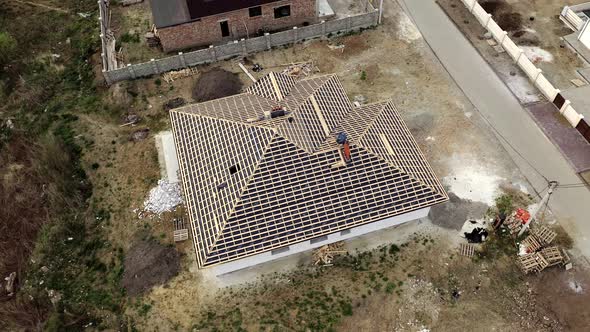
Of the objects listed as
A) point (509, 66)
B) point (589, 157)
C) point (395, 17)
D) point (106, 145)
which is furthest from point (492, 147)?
point (106, 145)

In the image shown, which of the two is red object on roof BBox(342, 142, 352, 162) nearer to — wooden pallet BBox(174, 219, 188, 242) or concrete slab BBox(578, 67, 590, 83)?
wooden pallet BBox(174, 219, 188, 242)

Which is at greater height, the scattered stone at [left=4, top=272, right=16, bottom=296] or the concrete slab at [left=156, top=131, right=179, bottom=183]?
the concrete slab at [left=156, top=131, right=179, bottom=183]

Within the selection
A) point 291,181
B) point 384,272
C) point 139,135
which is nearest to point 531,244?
point 384,272

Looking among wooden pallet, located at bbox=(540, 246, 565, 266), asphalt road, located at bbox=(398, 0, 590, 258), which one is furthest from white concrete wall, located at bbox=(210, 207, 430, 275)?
asphalt road, located at bbox=(398, 0, 590, 258)

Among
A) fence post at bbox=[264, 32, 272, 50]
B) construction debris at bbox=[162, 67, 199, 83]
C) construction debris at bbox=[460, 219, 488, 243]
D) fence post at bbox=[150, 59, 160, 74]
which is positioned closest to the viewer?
construction debris at bbox=[460, 219, 488, 243]

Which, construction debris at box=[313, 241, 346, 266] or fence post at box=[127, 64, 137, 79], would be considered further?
fence post at box=[127, 64, 137, 79]

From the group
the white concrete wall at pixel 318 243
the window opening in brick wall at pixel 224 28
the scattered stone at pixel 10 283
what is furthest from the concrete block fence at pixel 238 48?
the white concrete wall at pixel 318 243
